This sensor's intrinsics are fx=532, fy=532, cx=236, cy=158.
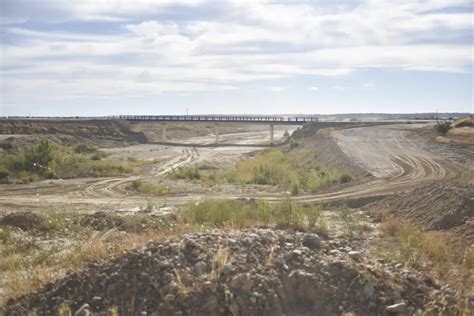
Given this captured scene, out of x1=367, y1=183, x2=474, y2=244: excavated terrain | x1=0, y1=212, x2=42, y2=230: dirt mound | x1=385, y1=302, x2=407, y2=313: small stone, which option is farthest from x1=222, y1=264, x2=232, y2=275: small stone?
x1=0, y1=212, x2=42, y2=230: dirt mound

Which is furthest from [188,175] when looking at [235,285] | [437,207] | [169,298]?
[169,298]

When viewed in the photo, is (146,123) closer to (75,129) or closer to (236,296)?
(75,129)

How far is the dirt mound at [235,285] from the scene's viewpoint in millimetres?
9219

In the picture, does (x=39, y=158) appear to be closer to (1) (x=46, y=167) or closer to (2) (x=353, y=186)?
(1) (x=46, y=167)

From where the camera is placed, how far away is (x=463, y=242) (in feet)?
50.4

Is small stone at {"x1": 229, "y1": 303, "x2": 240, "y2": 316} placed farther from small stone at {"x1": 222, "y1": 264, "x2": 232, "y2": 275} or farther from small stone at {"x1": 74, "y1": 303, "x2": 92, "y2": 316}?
small stone at {"x1": 74, "y1": 303, "x2": 92, "y2": 316}

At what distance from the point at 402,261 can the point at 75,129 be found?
95.5 metres

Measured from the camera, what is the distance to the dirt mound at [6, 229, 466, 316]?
30.2 ft

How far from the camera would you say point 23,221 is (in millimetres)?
20031

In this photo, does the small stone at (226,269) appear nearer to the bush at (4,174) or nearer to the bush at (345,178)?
the bush at (345,178)

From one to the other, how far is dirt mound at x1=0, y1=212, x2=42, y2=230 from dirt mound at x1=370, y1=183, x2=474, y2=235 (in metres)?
13.6

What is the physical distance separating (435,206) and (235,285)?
1270 cm

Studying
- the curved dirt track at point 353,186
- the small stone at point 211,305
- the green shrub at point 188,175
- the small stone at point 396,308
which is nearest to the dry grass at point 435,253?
the small stone at point 396,308

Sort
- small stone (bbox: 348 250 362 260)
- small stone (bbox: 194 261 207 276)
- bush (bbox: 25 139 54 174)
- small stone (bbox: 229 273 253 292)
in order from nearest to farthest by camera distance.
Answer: small stone (bbox: 229 273 253 292) → small stone (bbox: 194 261 207 276) → small stone (bbox: 348 250 362 260) → bush (bbox: 25 139 54 174)
